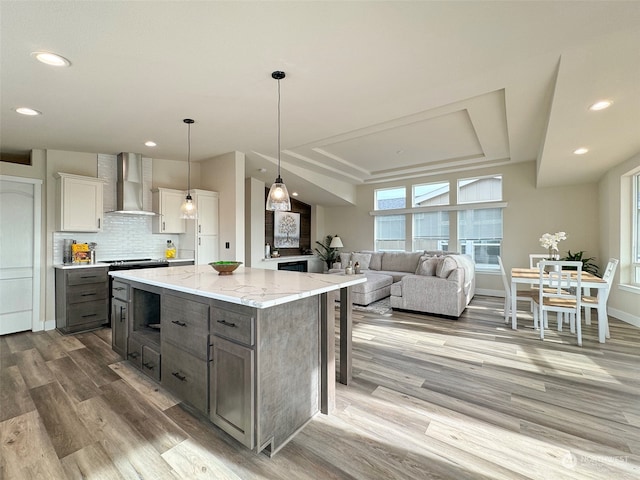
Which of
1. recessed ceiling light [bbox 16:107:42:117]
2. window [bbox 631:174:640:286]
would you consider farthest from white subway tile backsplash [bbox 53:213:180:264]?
window [bbox 631:174:640:286]

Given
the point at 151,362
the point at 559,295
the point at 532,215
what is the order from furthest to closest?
the point at 532,215 < the point at 559,295 < the point at 151,362

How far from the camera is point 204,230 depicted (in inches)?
194

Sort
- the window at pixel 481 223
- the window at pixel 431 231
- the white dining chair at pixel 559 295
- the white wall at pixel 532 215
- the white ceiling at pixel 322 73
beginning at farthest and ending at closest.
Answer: the window at pixel 431 231 < the window at pixel 481 223 < the white wall at pixel 532 215 < the white dining chair at pixel 559 295 < the white ceiling at pixel 322 73

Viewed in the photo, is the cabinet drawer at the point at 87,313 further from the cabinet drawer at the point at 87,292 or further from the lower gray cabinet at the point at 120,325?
the lower gray cabinet at the point at 120,325

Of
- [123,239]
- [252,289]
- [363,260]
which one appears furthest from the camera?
[363,260]

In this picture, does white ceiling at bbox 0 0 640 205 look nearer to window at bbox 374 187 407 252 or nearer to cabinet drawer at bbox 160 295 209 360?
cabinet drawer at bbox 160 295 209 360

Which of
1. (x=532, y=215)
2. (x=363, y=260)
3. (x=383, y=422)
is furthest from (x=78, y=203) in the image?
(x=532, y=215)

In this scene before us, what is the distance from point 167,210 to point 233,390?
405cm

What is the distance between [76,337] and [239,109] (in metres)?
3.62

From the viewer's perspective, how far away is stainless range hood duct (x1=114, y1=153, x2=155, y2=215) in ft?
15.1

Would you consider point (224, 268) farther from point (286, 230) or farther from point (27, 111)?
point (286, 230)

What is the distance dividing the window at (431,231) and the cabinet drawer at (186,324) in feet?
20.8

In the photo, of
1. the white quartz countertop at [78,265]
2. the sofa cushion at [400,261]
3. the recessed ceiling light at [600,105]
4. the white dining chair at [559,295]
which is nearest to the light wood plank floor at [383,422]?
the white dining chair at [559,295]

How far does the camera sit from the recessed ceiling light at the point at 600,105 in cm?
277
